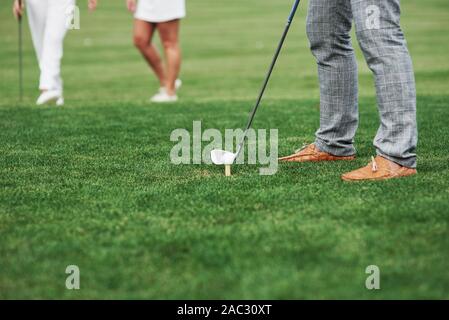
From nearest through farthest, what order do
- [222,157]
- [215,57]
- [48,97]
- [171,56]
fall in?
[222,157], [48,97], [171,56], [215,57]

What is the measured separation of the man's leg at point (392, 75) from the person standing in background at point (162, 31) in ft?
16.2

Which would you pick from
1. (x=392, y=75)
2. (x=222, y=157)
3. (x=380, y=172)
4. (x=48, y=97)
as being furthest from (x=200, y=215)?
(x=48, y=97)

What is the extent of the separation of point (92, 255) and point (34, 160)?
229 centimetres

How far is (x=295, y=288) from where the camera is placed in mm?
2836

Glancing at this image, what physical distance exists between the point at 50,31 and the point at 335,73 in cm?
465

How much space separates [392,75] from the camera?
176 inches

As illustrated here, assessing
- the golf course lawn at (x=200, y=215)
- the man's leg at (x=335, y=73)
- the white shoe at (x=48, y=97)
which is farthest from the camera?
the white shoe at (x=48, y=97)

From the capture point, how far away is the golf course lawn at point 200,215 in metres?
2.93

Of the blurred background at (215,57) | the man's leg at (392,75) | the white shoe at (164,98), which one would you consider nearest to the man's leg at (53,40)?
the white shoe at (164,98)

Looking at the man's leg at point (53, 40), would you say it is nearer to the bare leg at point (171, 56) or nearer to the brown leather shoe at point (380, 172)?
the bare leg at point (171, 56)

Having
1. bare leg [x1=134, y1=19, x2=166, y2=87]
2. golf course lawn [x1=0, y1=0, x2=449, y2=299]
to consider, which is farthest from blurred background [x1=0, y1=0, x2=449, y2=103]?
golf course lawn [x1=0, y1=0, x2=449, y2=299]

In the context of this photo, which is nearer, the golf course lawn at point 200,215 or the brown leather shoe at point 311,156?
the golf course lawn at point 200,215

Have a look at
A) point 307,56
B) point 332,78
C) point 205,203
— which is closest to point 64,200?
point 205,203

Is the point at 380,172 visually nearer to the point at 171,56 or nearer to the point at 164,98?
the point at 164,98
